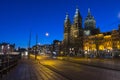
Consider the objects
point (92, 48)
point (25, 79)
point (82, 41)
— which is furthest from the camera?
point (82, 41)

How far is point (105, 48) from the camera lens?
437ft

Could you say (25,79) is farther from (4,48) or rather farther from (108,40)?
(108,40)

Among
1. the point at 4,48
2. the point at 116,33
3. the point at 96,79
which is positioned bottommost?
the point at 96,79

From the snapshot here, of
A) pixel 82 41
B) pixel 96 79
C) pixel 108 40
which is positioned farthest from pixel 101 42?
pixel 96 79

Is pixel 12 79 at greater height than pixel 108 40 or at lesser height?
lesser

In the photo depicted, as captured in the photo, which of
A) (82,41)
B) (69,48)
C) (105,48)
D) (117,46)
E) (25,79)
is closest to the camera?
(25,79)

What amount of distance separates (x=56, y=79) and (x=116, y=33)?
359ft

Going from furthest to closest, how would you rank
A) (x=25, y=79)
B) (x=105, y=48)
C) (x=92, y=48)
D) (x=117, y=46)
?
(x=92, y=48) → (x=105, y=48) → (x=117, y=46) → (x=25, y=79)

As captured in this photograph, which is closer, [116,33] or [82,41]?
[116,33]

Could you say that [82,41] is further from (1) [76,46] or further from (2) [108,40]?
(2) [108,40]

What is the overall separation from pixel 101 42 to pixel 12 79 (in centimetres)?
11968

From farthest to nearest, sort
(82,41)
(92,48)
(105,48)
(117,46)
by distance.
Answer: (82,41) < (92,48) < (105,48) < (117,46)

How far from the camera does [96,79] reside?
798 inches

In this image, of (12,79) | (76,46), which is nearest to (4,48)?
(12,79)
